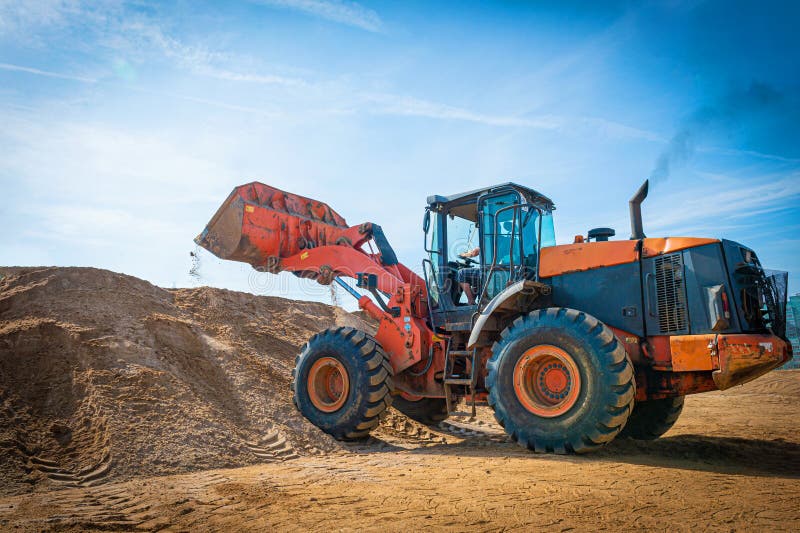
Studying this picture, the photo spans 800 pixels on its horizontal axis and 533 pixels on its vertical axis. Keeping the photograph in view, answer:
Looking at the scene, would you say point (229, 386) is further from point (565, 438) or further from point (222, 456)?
point (565, 438)

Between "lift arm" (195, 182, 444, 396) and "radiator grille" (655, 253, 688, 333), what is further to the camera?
"lift arm" (195, 182, 444, 396)

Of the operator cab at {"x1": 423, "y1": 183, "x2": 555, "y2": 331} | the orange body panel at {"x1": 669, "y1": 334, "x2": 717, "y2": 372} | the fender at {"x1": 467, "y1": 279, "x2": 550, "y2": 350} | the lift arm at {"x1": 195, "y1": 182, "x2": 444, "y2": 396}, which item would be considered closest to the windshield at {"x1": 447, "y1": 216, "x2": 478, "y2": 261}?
the operator cab at {"x1": 423, "y1": 183, "x2": 555, "y2": 331}

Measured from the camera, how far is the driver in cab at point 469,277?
7.80m

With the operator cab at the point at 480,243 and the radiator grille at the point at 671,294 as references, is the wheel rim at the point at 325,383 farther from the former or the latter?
the radiator grille at the point at 671,294

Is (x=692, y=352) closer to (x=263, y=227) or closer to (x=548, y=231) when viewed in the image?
(x=548, y=231)

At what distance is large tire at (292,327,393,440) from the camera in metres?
7.33

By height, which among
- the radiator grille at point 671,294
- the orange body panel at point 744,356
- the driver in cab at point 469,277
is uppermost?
the driver in cab at point 469,277

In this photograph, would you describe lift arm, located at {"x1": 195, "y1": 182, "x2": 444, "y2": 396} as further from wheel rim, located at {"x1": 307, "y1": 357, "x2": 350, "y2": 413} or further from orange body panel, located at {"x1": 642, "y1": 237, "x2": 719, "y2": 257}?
orange body panel, located at {"x1": 642, "y1": 237, "x2": 719, "y2": 257}

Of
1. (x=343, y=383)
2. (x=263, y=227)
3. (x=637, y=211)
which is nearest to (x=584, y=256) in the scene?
(x=637, y=211)

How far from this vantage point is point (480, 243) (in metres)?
7.59

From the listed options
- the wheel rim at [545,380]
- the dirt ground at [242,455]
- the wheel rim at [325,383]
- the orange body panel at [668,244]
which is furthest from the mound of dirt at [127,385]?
the orange body panel at [668,244]

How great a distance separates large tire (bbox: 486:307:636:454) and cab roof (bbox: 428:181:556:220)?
209cm

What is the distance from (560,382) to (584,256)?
1.72m

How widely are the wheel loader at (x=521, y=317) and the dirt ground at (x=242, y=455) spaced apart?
1.81ft
